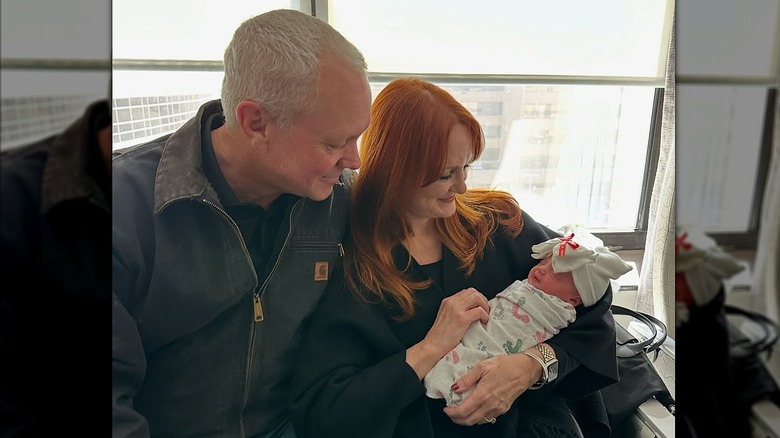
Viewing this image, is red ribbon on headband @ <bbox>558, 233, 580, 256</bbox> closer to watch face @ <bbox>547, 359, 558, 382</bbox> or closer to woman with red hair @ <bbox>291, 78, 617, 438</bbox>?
woman with red hair @ <bbox>291, 78, 617, 438</bbox>

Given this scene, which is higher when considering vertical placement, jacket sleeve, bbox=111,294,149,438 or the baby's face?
the baby's face

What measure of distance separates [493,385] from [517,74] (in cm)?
53

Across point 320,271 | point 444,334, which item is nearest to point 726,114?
point 444,334

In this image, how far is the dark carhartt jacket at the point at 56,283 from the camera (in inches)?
32.4

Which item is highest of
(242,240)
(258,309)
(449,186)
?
(449,186)

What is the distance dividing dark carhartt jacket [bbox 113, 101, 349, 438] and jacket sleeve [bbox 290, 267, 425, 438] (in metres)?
0.03

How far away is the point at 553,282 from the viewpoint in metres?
1.08

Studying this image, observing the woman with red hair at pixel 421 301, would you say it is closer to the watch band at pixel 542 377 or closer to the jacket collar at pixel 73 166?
the watch band at pixel 542 377

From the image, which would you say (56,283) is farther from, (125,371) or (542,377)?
(542,377)

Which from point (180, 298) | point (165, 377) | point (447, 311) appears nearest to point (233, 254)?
point (180, 298)

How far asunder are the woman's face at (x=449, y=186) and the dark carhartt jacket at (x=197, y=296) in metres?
0.13

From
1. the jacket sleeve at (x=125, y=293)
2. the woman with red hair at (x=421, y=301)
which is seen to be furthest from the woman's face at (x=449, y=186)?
the jacket sleeve at (x=125, y=293)

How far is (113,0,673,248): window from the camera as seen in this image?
1.02 metres

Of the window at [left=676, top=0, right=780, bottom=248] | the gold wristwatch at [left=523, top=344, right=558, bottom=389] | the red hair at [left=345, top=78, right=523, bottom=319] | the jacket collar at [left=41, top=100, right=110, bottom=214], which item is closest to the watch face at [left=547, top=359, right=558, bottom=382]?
the gold wristwatch at [left=523, top=344, right=558, bottom=389]
